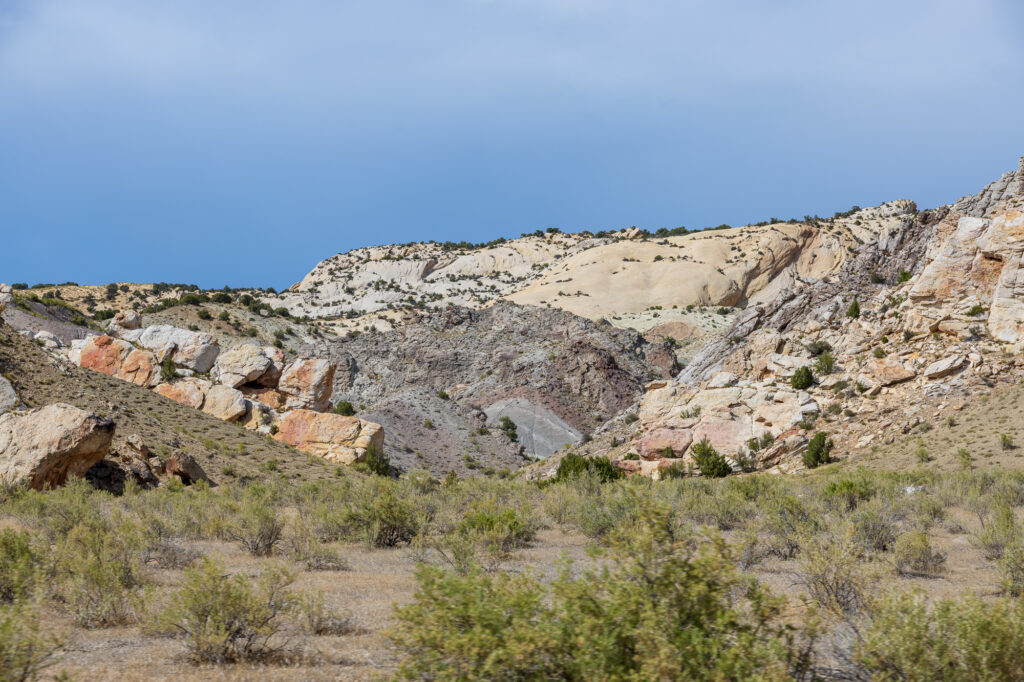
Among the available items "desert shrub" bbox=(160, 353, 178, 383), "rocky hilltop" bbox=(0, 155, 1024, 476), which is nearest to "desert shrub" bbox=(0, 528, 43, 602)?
"rocky hilltop" bbox=(0, 155, 1024, 476)

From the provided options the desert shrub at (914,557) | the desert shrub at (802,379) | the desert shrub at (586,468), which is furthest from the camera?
the desert shrub at (802,379)

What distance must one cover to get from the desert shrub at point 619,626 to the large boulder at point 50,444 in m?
19.4

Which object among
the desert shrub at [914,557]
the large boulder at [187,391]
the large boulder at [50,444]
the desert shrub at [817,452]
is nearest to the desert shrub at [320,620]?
the desert shrub at [914,557]

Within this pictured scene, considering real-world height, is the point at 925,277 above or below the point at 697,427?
above

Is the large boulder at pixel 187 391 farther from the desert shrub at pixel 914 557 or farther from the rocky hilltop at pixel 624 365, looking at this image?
the desert shrub at pixel 914 557

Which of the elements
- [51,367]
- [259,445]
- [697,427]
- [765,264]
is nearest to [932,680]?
[697,427]

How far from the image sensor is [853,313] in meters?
35.9

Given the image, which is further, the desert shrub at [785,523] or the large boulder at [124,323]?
the large boulder at [124,323]

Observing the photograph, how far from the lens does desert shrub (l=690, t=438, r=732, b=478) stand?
2852 centimetres

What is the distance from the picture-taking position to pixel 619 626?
4.28m

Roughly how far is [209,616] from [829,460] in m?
26.9

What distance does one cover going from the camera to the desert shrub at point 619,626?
4098mm

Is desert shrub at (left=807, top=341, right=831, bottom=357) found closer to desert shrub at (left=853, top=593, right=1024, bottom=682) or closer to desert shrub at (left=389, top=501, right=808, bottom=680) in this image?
desert shrub at (left=853, top=593, right=1024, bottom=682)

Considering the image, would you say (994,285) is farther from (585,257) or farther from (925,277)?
(585,257)
